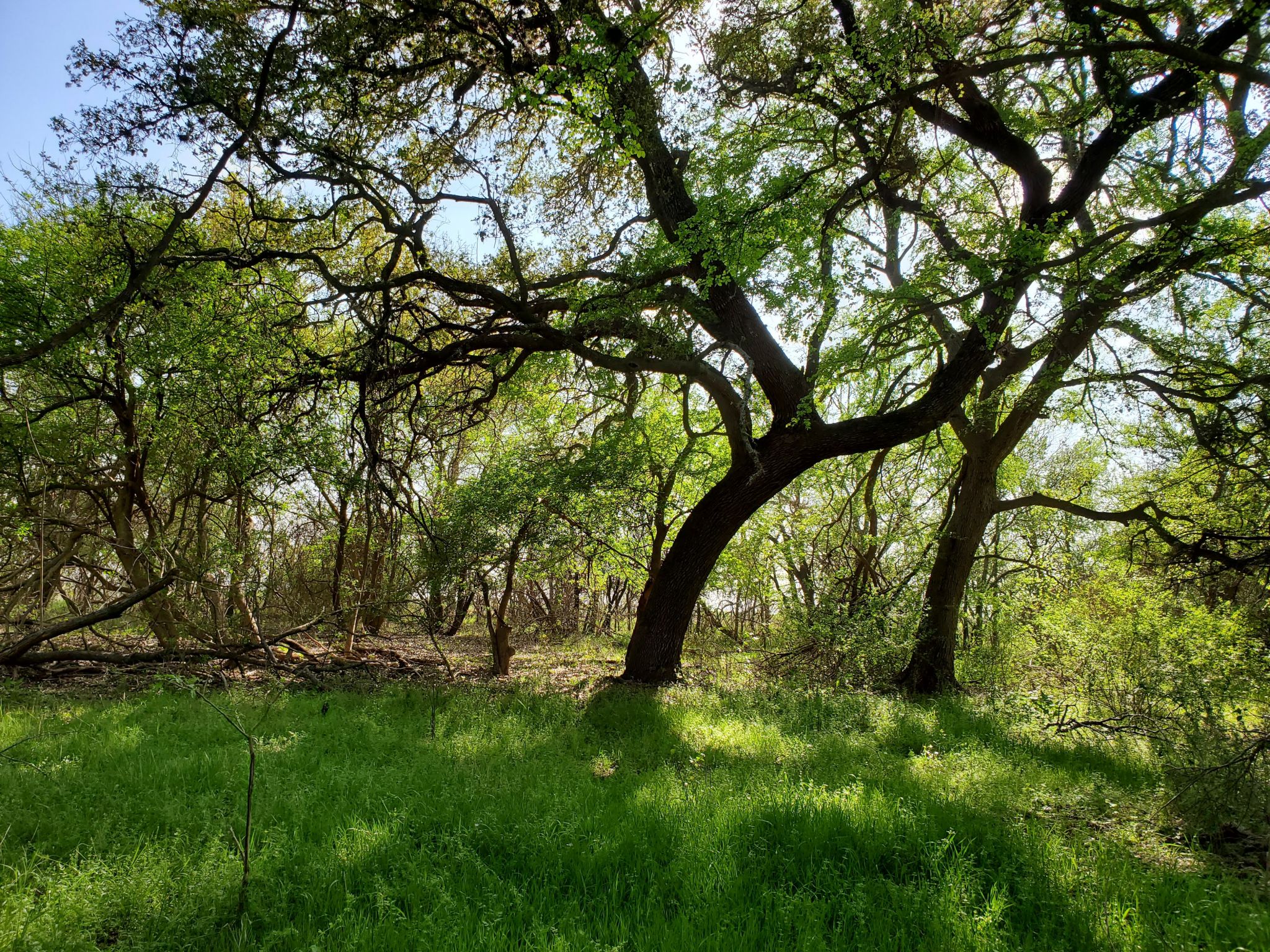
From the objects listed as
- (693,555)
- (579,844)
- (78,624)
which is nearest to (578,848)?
(579,844)

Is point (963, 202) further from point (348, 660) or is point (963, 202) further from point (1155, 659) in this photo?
point (348, 660)

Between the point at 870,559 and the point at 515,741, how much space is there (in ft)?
25.6

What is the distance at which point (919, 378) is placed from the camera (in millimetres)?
11398

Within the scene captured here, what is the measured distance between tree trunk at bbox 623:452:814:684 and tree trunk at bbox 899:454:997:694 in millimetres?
3333

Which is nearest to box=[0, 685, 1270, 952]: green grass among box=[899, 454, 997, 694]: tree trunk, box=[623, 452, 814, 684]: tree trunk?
box=[623, 452, 814, 684]: tree trunk

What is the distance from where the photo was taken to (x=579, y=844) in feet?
11.6

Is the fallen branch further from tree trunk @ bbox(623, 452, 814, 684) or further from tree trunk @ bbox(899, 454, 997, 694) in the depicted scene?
tree trunk @ bbox(899, 454, 997, 694)

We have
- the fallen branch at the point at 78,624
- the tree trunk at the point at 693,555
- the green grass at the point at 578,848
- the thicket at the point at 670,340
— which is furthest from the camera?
the tree trunk at the point at 693,555

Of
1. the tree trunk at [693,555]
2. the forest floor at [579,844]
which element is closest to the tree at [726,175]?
the tree trunk at [693,555]

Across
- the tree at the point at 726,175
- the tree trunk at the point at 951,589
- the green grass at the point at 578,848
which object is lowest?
the green grass at the point at 578,848

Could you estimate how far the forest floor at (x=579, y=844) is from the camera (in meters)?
2.74

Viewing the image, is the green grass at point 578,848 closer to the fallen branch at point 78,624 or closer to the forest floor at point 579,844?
the forest floor at point 579,844

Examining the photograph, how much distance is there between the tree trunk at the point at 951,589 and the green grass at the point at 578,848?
3483 mm

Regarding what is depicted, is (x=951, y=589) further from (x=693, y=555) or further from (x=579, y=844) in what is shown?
(x=579, y=844)
